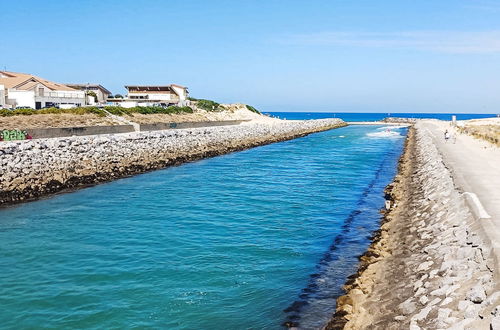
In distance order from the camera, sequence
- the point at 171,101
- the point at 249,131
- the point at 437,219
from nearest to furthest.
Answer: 1. the point at 437,219
2. the point at 249,131
3. the point at 171,101

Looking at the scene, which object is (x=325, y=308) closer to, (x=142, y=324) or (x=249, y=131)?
(x=142, y=324)

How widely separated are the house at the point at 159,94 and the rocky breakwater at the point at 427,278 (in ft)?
223

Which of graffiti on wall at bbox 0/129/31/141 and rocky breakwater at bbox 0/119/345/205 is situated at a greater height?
graffiti on wall at bbox 0/129/31/141

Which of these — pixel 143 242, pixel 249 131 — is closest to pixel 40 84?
pixel 249 131

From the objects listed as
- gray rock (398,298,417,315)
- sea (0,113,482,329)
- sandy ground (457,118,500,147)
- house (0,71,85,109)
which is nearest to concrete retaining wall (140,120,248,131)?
house (0,71,85,109)

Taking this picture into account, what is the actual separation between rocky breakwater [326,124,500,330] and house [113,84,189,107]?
2671 inches

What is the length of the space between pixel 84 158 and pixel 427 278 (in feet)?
66.9

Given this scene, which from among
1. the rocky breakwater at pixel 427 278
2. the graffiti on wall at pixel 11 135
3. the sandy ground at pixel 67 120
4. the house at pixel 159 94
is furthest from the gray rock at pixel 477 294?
the house at pixel 159 94

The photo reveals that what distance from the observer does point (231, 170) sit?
27.1m

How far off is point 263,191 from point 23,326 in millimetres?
13333

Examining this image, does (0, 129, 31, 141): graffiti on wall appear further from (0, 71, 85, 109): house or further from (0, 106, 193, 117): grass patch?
(0, 71, 85, 109): house

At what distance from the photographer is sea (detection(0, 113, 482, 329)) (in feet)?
26.4

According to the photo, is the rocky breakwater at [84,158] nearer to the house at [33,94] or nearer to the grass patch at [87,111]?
the grass patch at [87,111]

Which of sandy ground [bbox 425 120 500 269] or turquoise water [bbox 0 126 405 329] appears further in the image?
sandy ground [bbox 425 120 500 269]
